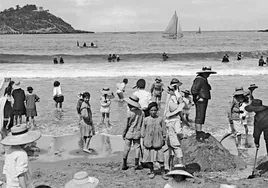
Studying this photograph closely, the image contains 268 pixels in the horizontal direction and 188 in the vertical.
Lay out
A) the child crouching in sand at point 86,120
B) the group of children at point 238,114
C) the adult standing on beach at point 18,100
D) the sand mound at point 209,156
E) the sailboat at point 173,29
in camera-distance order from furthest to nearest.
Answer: the sailboat at point 173,29 < the adult standing on beach at point 18,100 < the group of children at point 238,114 < the child crouching in sand at point 86,120 < the sand mound at point 209,156

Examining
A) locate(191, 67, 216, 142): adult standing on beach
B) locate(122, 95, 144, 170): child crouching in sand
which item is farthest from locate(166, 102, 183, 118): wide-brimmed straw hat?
locate(191, 67, 216, 142): adult standing on beach

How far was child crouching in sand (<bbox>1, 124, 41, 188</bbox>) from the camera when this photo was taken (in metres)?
4.66

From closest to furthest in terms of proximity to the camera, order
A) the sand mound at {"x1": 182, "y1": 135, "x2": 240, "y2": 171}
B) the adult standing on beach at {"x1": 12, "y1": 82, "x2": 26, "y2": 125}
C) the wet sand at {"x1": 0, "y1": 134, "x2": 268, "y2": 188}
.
→ the wet sand at {"x1": 0, "y1": 134, "x2": 268, "y2": 188} < the sand mound at {"x1": 182, "y1": 135, "x2": 240, "y2": 171} < the adult standing on beach at {"x1": 12, "y1": 82, "x2": 26, "y2": 125}

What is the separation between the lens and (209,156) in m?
7.89

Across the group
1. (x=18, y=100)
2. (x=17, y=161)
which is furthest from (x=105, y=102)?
(x=17, y=161)

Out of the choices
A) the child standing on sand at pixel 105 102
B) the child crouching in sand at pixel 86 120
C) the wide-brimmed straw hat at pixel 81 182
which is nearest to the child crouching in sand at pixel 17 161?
the wide-brimmed straw hat at pixel 81 182

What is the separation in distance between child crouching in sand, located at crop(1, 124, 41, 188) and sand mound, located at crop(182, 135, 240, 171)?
4083 mm

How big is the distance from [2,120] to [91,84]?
504 inches

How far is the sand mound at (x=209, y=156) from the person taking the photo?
774cm

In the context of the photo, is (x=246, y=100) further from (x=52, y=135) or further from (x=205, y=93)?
(x=52, y=135)

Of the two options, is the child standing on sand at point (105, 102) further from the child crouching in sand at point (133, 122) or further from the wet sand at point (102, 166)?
the child crouching in sand at point (133, 122)

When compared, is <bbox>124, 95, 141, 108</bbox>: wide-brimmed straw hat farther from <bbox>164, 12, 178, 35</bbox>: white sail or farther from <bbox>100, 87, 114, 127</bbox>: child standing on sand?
<bbox>164, 12, 178, 35</bbox>: white sail

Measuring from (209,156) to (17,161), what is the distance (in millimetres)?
4560

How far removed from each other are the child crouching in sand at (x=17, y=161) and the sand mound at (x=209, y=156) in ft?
13.4
